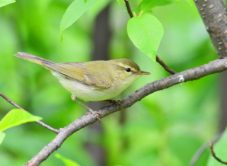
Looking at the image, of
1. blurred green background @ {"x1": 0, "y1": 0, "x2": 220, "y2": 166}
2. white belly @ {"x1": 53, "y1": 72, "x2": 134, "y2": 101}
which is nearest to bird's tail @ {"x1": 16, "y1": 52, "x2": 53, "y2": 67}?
white belly @ {"x1": 53, "y1": 72, "x2": 134, "y2": 101}

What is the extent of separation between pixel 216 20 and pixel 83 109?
240 cm

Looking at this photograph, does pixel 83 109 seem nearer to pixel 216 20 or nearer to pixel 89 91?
pixel 89 91

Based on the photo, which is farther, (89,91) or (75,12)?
(89,91)

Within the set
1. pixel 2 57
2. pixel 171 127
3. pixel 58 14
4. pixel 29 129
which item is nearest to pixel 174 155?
pixel 171 127

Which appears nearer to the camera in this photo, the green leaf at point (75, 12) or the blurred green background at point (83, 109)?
the green leaf at point (75, 12)

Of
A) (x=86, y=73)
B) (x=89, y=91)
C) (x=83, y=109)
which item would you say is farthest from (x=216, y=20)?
(x=83, y=109)

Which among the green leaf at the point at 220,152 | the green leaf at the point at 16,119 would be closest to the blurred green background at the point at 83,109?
the green leaf at the point at 220,152

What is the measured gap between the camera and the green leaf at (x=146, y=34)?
1987 millimetres

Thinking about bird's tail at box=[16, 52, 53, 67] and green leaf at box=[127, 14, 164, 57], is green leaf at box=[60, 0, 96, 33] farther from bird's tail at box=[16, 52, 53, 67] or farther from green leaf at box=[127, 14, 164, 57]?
bird's tail at box=[16, 52, 53, 67]

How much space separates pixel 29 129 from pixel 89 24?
3.78 ft

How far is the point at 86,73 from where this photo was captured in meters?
3.50

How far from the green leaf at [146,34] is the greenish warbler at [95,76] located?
124 centimetres

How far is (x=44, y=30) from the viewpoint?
14.6 feet

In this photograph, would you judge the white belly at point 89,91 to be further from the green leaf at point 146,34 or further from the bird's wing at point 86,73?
the green leaf at point 146,34
